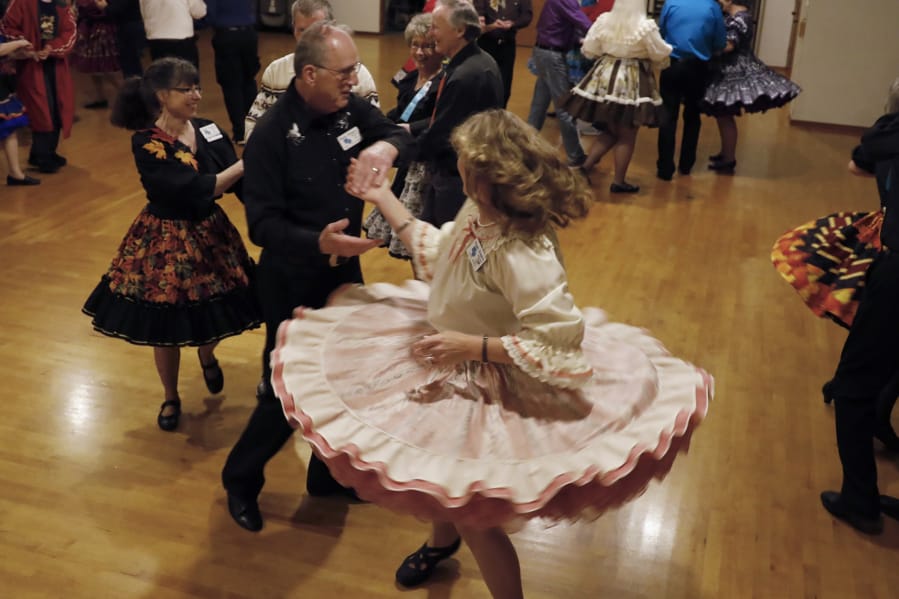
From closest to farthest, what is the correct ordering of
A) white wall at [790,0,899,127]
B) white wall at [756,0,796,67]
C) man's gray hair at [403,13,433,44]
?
man's gray hair at [403,13,433,44] < white wall at [790,0,899,127] < white wall at [756,0,796,67]

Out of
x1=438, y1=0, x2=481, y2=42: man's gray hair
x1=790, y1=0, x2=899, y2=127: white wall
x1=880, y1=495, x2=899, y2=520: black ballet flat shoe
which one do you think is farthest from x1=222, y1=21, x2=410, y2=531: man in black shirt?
x1=790, y1=0, x2=899, y2=127: white wall

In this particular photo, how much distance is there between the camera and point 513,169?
2.19 metres

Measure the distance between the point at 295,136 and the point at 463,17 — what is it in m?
1.48

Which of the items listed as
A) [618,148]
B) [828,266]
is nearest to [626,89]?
[618,148]

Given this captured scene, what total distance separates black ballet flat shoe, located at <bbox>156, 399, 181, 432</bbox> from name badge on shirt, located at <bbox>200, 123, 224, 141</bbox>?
105 centimetres

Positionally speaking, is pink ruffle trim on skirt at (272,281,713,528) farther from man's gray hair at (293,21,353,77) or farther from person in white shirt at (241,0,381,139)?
person in white shirt at (241,0,381,139)

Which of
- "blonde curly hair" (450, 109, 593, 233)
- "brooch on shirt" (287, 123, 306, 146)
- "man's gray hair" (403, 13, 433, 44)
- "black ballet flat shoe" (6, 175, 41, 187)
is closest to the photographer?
"blonde curly hair" (450, 109, 593, 233)

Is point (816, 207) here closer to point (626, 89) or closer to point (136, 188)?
point (626, 89)

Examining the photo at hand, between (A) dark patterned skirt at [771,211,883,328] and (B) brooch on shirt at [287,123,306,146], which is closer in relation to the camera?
(B) brooch on shirt at [287,123,306,146]

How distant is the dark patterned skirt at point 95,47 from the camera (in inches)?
328

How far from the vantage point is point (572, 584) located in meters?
2.88

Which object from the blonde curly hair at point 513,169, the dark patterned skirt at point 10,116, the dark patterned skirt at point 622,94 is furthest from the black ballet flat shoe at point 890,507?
the dark patterned skirt at point 10,116

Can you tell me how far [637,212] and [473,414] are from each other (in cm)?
445

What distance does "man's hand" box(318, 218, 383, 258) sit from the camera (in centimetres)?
261
